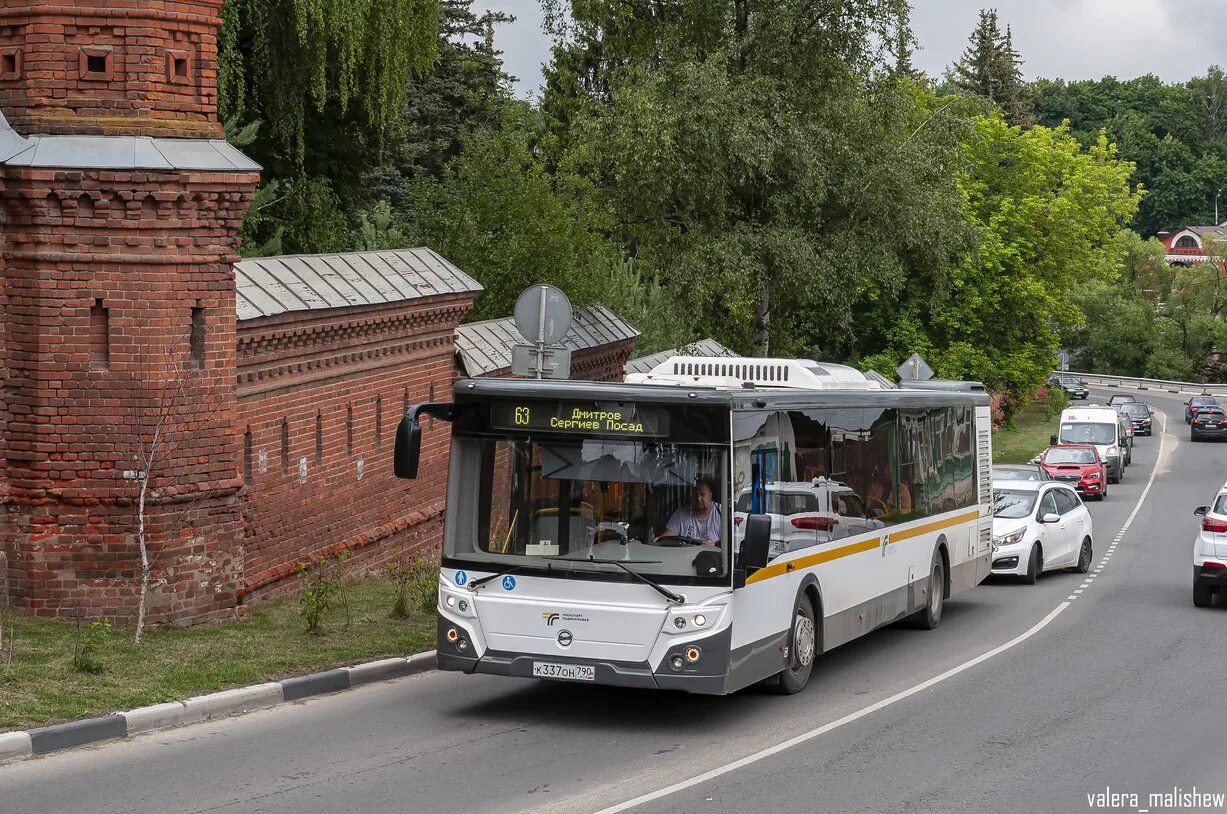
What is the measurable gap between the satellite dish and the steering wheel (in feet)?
16.6

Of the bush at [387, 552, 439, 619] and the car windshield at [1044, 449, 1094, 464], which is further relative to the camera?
the car windshield at [1044, 449, 1094, 464]

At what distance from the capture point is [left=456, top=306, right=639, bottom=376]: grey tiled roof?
69.7 feet

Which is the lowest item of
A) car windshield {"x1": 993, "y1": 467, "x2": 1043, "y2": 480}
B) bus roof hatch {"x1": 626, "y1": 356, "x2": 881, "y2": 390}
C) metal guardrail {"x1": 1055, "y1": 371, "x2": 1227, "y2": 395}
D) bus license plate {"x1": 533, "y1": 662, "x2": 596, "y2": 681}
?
metal guardrail {"x1": 1055, "y1": 371, "x2": 1227, "y2": 395}

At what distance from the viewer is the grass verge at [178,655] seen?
11.0 meters

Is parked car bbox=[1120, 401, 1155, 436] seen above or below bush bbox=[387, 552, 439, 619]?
below

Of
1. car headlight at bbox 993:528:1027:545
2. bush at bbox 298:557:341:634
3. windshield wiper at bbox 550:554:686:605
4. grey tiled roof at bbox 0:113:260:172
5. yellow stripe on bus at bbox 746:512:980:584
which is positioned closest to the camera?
windshield wiper at bbox 550:554:686:605

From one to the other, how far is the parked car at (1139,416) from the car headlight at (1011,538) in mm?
56163

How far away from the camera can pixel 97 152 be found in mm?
14016

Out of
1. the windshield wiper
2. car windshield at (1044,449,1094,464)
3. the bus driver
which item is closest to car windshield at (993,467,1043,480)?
the bus driver

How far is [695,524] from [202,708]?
12.3 ft

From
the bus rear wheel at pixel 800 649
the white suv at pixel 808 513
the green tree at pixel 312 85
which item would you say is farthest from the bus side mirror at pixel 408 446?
the green tree at pixel 312 85

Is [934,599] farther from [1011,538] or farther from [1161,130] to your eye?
[1161,130]

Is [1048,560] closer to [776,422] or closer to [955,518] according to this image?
[955,518]

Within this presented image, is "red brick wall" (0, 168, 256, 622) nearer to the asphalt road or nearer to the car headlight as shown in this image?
the asphalt road
